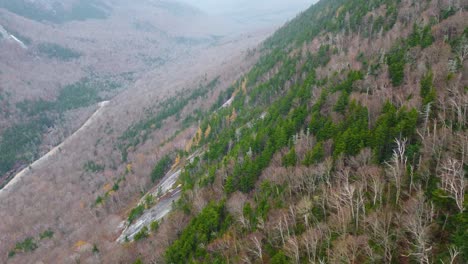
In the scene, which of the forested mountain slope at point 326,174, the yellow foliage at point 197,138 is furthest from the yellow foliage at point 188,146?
the forested mountain slope at point 326,174

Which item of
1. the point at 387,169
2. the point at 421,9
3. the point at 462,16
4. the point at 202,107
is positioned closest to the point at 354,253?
the point at 387,169

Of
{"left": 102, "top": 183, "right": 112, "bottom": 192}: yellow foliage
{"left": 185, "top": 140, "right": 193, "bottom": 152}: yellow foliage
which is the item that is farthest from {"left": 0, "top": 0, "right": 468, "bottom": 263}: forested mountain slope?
{"left": 185, "top": 140, "right": 193, "bottom": 152}: yellow foliage

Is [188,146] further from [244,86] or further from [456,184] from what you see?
[456,184]

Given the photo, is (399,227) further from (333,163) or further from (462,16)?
(462,16)

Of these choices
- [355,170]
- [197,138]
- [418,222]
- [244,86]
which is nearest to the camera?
[418,222]

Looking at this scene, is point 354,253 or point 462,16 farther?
point 462,16

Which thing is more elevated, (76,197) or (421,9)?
→ (421,9)

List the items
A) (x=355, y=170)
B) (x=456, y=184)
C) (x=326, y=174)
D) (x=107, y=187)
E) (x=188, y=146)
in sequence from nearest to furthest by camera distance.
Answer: (x=456, y=184), (x=355, y=170), (x=326, y=174), (x=188, y=146), (x=107, y=187)

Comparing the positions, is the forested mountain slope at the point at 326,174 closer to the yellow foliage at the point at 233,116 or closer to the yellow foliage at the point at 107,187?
the yellow foliage at the point at 107,187

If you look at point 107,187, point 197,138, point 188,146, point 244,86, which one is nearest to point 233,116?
point 197,138
